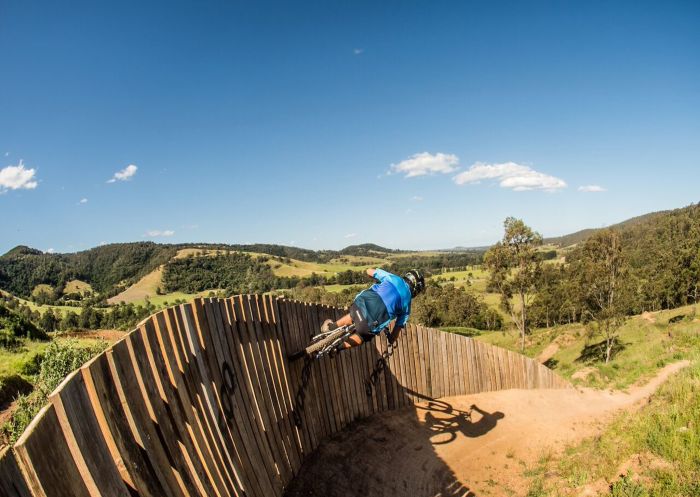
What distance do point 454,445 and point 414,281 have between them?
4.08m

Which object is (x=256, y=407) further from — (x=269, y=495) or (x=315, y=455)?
(x=315, y=455)

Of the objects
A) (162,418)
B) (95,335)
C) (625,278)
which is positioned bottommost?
(625,278)

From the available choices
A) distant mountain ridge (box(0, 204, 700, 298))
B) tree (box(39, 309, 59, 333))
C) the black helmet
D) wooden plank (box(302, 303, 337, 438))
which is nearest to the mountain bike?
wooden plank (box(302, 303, 337, 438))

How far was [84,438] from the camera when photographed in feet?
7.63

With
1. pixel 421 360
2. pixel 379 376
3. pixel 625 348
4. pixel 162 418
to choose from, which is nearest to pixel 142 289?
pixel 625 348

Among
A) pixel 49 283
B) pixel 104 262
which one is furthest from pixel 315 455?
pixel 104 262

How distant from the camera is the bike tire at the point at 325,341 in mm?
6496

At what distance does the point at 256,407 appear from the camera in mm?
5281

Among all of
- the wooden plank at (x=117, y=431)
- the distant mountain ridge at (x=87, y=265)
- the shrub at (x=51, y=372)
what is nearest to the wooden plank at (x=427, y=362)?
the shrub at (x=51, y=372)

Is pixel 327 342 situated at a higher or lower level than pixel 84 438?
lower

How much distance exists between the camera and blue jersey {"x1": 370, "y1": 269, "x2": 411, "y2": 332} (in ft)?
20.5

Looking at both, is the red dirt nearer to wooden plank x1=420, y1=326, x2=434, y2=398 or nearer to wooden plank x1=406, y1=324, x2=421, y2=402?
wooden plank x1=406, y1=324, x2=421, y2=402

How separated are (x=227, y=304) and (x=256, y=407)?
4.82 ft

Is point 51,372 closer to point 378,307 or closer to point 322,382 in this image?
point 322,382
